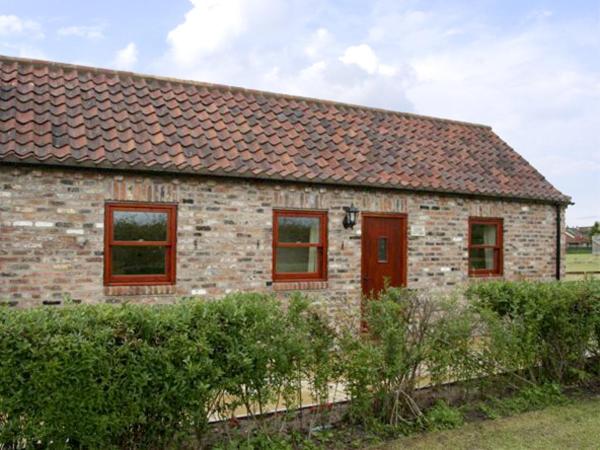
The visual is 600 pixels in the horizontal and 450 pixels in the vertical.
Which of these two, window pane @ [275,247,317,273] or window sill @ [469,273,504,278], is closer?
window pane @ [275,247,317,273]

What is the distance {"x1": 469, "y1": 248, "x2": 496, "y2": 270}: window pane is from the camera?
1202 centimetres

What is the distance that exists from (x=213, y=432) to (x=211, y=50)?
10.3m

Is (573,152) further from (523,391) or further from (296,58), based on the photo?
(523,391)

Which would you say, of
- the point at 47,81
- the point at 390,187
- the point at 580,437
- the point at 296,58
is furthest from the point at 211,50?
the point at 580,437

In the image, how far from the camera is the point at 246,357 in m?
4.69

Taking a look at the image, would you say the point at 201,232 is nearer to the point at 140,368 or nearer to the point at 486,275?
the point at 140,368

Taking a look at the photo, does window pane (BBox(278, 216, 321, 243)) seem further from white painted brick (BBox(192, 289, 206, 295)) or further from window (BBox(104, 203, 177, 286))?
window (BBox(104, 203, 177, 286))

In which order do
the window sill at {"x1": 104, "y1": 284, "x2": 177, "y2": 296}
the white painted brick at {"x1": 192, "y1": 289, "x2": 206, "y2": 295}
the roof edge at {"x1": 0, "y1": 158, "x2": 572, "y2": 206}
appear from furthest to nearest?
the white painted brick at {"x1": 192, "y1": 289, "x2": 206, "y2": 295} → the window sill at {"x1": 104, "y1": 284, "x2": 177, "y2": 296} → the roof edge at {"x1": 0, "y1": 158, "x2": 572, "y2": 206}

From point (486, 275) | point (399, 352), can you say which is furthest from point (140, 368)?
point (486, 275)

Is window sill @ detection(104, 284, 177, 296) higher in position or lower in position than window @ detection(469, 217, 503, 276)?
lower

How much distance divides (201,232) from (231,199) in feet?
2.50

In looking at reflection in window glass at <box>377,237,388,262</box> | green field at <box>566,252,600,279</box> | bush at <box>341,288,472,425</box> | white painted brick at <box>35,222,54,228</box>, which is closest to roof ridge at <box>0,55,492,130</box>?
white painted brick at <box>35,222,54,228</box>

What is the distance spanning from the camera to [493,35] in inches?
466

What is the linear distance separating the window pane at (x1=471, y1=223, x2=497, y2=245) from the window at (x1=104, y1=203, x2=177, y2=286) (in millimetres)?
6705
